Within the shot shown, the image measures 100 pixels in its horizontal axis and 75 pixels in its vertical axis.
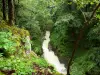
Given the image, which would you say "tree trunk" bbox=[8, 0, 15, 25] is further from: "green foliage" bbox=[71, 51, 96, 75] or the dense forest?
"green foliage" bbox=[71, 51, 96, 75]

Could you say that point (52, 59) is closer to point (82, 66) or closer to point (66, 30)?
point (66, 30)

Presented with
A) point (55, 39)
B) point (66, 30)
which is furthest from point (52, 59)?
point (55, 39)

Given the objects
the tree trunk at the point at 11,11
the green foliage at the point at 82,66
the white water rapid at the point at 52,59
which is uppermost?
the tree trunk at the point at 11,11

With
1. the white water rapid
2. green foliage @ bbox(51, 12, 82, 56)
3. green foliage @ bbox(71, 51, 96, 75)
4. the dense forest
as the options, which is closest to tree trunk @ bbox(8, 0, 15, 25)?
the dense forest

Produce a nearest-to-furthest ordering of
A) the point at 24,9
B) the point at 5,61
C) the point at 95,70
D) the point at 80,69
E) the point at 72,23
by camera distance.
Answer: the point at 5,61
the point at 95,70
the point at 80,69
the point at 24,9
the point at 72,23

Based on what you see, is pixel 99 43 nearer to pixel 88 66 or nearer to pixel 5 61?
pixel 88 66

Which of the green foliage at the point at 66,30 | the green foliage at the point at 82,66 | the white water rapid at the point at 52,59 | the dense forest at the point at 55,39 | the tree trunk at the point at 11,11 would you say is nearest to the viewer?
the dense forest at the point at 55,39

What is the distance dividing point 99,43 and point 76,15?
4524 mm


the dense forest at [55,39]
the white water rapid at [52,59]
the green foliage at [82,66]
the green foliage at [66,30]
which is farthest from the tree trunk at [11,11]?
the green foliage at [66,30]

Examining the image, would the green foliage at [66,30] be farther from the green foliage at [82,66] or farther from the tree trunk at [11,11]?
the tree trunk at [11,11]

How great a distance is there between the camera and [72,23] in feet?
68.7

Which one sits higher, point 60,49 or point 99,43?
point 99,43

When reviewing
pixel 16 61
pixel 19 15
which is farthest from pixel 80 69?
pixel 16 61

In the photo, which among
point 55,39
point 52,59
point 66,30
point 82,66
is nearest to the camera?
point 82,66
